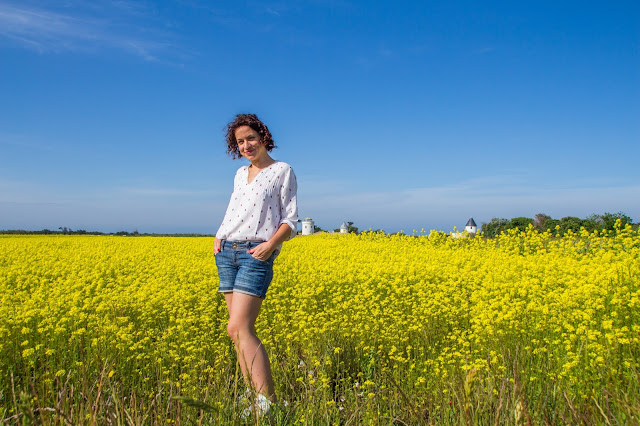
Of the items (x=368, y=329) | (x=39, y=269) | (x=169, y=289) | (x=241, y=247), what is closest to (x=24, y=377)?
(x=241, y=247)

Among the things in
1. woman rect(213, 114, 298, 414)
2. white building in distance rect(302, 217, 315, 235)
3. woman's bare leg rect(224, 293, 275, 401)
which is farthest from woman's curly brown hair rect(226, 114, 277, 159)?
white building in distance rect(302, 217, 315, 235)

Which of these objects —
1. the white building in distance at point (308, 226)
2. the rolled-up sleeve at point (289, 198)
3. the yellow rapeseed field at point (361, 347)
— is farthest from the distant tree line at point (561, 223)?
the white building in distance at point (308, 226)

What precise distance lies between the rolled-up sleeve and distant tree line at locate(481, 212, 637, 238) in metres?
7.43

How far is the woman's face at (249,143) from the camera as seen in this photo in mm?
3266

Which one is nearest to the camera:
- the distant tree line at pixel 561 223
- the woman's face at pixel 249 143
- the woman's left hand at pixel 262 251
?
the woman's left hand at pixel 262 251

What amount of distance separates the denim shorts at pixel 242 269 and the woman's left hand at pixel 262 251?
0.04 metres

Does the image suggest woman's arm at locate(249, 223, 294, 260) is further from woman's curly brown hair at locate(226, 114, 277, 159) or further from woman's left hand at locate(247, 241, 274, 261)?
woman's curly brown hair at locate(226, 114, 277, 159)

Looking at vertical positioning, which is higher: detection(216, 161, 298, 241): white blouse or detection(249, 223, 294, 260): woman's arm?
detection(216, 161, 298, 241): white blouse

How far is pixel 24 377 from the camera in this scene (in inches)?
141

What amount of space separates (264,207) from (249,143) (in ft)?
1.68

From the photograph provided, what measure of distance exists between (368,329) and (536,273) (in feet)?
9.61

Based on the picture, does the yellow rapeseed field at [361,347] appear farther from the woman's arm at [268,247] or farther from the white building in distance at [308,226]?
the white building in distance at [308,226]

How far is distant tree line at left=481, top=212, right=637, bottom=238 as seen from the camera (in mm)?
11051

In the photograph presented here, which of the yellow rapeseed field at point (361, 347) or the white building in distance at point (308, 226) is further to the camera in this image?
the white building in distance at point (308, 226)
